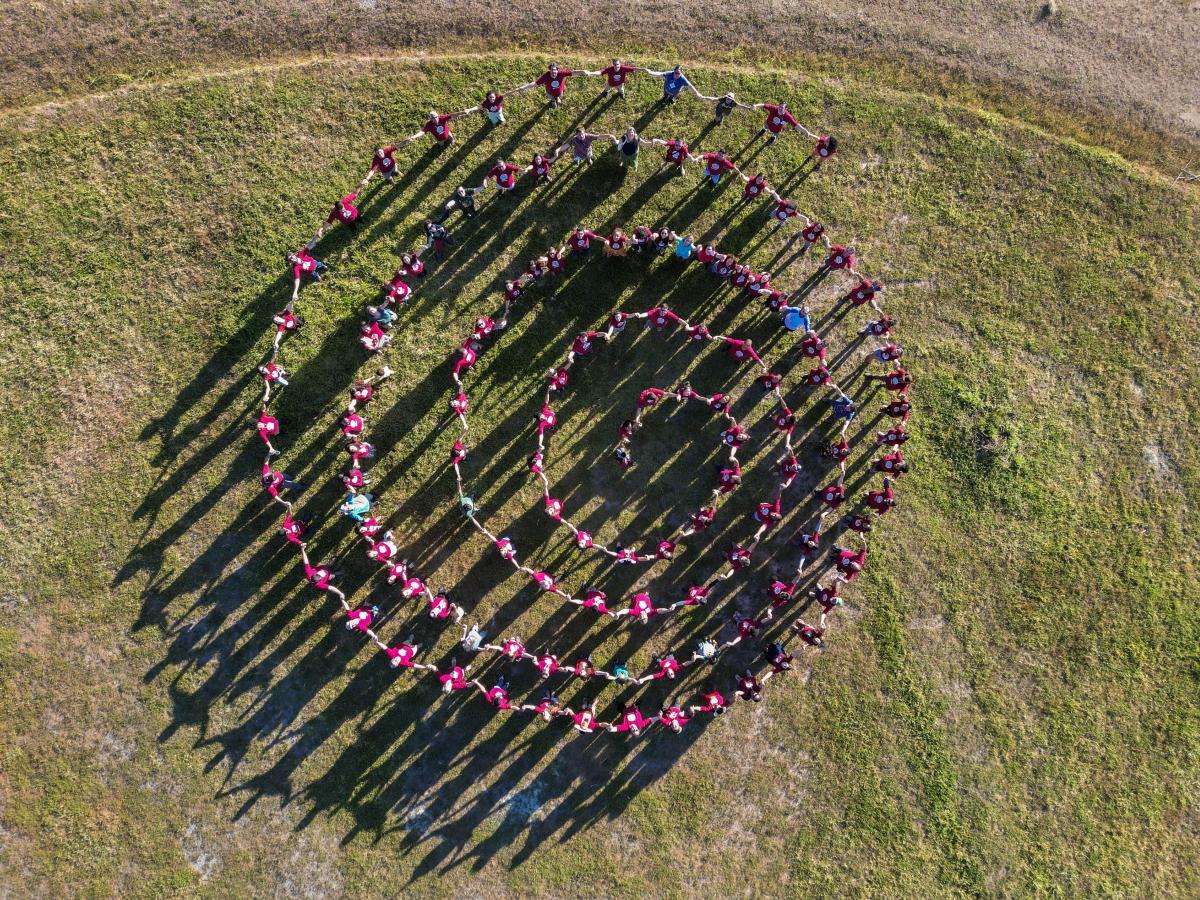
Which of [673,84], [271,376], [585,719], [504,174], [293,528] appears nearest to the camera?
[585,719]

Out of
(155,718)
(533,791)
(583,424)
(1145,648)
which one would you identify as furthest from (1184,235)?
(155,718)

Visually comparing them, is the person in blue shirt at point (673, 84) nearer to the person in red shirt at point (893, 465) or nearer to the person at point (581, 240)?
the person at point (581, 240)

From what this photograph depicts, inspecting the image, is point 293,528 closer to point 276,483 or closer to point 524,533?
point 276,483

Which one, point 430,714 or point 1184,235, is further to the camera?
point 1184,235

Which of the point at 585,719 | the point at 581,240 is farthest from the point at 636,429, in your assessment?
the point at 585,719

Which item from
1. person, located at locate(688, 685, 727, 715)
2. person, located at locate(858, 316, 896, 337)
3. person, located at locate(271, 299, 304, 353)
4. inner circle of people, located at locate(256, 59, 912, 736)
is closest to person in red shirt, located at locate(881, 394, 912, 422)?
inner circle of people, located at locate(256, 59, 912, 736)

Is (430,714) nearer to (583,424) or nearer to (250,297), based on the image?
(583,424)
